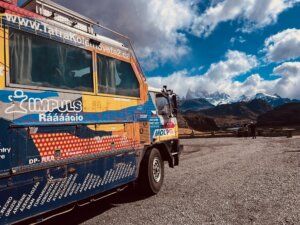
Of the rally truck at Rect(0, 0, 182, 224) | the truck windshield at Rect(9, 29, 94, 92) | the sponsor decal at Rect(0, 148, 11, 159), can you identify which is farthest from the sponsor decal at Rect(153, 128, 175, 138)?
the sponsor decal at Rect(0, 148, 11, 159)

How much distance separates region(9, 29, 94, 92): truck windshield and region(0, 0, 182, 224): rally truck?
0.05ft

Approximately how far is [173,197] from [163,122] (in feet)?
7.98

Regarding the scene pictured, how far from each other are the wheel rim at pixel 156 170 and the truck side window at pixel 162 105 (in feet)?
5.09

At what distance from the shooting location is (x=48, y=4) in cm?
573

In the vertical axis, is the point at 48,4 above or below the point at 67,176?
above

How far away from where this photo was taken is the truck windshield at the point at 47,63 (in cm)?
466

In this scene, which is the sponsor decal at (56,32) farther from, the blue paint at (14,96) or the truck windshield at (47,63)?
the blue paint at (14,96)

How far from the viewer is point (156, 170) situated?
8523 mm

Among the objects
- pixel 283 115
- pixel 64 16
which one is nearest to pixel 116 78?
pixel 64 16

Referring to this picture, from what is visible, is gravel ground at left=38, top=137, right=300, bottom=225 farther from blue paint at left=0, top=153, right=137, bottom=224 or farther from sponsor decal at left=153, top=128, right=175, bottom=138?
sponsor decal at left=153, top=128, right=175, bottom=138

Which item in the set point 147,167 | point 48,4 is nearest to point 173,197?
point 147,167

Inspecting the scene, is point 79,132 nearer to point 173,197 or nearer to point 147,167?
point 147,167

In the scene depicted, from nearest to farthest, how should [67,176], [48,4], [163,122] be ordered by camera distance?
[67,176] → [48,4] → [163,122]

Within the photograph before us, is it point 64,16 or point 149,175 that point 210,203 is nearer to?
point 149,175
